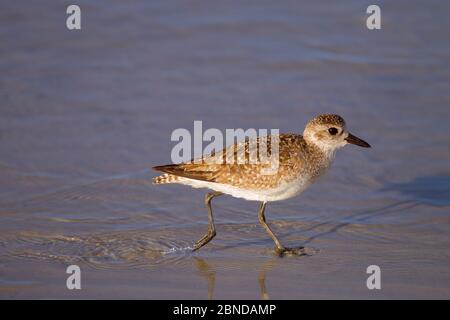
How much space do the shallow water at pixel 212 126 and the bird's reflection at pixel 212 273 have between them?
0.08 feet

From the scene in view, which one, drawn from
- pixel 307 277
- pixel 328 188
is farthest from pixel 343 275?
pixel 328 188

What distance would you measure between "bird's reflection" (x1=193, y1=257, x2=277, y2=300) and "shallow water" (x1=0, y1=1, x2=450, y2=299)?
0.08 ft

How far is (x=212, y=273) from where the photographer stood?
26.4 ft

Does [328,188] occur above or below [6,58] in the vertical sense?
below

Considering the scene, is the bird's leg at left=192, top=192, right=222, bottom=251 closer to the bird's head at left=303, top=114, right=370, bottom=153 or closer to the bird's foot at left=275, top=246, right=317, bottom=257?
the bird's foot at left=275, top=246, right=317, bottom=257

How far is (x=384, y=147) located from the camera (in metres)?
10.7

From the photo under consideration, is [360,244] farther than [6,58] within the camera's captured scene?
No

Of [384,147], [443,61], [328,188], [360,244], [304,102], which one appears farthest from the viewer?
[443,61]

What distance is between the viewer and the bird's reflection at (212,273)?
7648 millimetres

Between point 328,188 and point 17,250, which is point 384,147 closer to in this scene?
point 328,188

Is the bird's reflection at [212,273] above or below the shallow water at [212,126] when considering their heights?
below

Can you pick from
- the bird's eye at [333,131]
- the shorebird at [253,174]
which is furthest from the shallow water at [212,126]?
the bird's eye at [333,131]

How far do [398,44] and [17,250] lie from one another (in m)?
7.14

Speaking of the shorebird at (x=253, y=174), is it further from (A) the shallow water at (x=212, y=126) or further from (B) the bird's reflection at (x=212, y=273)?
(A) the shallow water at (x=212, y=126)
